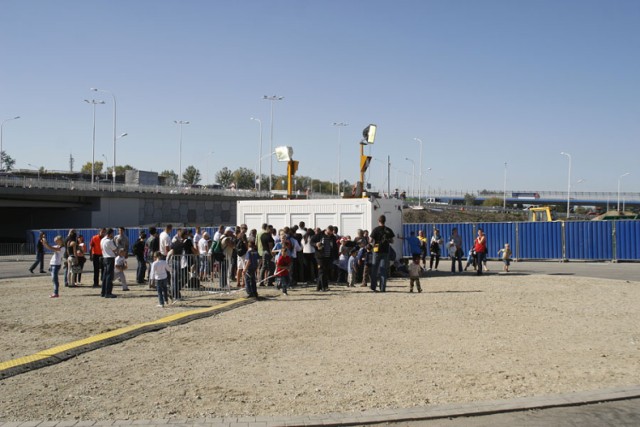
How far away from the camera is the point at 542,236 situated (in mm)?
33031

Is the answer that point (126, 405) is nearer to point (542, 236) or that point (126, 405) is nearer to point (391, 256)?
point (391, 256)

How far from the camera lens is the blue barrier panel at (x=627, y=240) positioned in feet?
99.9

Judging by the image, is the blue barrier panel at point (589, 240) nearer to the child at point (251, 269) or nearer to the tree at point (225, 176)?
the child at point (251, 269)

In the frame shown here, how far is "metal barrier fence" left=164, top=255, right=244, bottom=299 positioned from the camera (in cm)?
1630

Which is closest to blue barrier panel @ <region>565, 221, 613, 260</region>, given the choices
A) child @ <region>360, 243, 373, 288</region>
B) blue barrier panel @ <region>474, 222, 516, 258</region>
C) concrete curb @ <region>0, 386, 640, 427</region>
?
A: blue barrier panel @ <region>474, 222, 516, 258</region>

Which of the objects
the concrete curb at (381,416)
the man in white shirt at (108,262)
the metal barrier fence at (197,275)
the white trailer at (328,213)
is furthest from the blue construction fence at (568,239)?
the concrete curb at (381,416)

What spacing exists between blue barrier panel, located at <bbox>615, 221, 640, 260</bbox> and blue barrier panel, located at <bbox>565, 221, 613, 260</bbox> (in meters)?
0.36

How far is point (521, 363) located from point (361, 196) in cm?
1532

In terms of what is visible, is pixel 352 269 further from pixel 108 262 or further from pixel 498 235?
pixel 498 235

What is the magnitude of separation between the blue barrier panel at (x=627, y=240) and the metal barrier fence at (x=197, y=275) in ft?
65.0

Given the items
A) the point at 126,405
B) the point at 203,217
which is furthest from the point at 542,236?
the point at 203,217

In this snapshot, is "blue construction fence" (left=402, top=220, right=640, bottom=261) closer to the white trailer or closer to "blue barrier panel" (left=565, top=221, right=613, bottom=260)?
"blue barrier panel" (left=565, top=221, right=613, bottom=260)

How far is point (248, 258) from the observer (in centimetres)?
1605

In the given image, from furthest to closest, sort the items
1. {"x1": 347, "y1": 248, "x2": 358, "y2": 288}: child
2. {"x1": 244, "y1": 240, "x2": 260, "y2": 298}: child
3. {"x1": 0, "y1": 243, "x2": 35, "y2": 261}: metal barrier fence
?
{"x1": 0, "y1": 243, "x2": 35, "y2": 261}: metal barrier fence, {"x1": 347, "y1": 248, "x2": 358, "y2": 288}: child, {"x1": 244, "y1": 240, "x2": 260, "y2": 298}: child
